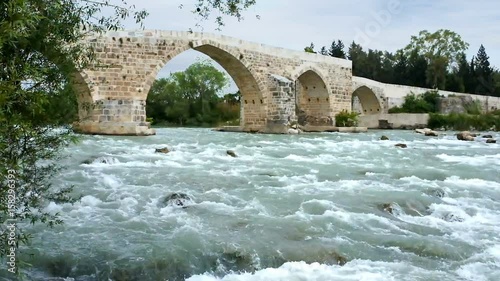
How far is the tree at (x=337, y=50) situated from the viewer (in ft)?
146

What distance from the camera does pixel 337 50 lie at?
44.9m

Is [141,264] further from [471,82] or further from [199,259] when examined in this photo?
[471,82]

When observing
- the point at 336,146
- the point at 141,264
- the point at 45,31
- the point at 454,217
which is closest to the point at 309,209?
the point at 454,217

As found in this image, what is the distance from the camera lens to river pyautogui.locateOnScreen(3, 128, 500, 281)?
14.4ft

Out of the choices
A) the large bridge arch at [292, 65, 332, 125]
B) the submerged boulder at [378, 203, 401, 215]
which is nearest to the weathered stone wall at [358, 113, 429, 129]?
the large bridge arch at [292, 65, 332, 125]

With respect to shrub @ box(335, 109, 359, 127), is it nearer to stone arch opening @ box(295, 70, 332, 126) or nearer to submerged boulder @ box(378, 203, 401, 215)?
stone arch opening @ box(295, 70, 332, 126)

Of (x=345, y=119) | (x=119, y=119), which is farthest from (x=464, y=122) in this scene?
(x=119, y=119)

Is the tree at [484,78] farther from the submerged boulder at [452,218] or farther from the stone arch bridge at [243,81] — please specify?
the submerged boulder at [452,218]

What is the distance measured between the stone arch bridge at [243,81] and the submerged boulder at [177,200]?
8.61 feet

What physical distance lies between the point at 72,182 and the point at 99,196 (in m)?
0.98

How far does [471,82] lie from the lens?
141ft

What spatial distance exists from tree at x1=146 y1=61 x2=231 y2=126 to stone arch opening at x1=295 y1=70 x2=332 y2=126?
40.2ft

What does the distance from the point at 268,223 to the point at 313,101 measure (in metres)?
20.1

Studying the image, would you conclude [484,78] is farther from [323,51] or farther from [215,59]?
[215,59]
